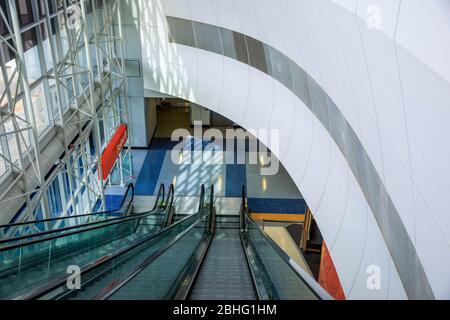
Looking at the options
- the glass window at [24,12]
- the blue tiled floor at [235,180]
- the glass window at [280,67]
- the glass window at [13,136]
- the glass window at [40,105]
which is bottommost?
the blue tiled floor at [235,180]

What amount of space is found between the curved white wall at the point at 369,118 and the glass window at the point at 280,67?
269 mm

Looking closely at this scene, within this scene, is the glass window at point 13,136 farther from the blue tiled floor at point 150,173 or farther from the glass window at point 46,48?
the blue tiled floor at point 150,173

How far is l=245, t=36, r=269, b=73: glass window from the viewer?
37.4 feet

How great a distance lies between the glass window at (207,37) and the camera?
13.9 meters

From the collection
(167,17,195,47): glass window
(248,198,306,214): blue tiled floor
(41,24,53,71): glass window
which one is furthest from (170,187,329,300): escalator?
(167,17,195,47): glass window

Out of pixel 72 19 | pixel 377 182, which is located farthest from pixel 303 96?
pixel 72 19

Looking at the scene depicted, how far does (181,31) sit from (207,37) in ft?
5.01

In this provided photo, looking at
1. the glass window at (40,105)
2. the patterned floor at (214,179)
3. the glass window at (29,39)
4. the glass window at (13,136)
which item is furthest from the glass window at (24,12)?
the patterned floor at (214,179)

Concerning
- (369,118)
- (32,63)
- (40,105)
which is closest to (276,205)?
(40,105)

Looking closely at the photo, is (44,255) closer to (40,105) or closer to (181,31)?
(40,105)

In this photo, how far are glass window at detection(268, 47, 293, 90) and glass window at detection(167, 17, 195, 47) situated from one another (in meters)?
5.17

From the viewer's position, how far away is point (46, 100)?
1075 cm
